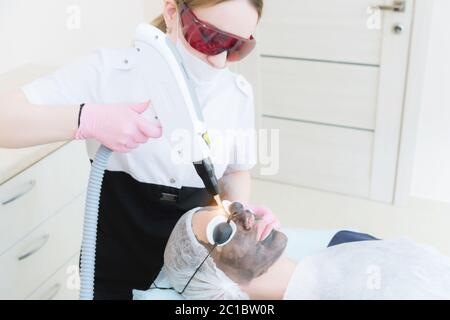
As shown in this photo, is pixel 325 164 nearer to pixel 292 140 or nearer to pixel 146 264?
pixel 292 140

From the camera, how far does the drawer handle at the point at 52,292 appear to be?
188cm

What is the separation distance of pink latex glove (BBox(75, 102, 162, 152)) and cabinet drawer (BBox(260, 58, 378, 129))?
5.66 feet

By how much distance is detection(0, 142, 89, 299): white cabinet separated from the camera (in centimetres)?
164

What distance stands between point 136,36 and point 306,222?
6.32ft

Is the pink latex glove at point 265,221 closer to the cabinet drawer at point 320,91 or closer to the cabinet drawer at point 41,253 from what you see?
the cabinet drawer at point 41,253

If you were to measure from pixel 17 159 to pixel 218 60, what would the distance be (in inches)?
30.3

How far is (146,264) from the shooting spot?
4.69 feet

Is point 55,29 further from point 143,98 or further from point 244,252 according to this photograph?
point 244,252

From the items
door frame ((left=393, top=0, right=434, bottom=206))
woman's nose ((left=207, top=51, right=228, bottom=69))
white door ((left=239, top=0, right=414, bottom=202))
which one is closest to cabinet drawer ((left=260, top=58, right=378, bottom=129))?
white door ((left=239, top=0, right=414, bottom=202))

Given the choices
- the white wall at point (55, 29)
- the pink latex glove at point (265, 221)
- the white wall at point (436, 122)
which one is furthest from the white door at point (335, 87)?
the pink latex glove at point (265, 221)

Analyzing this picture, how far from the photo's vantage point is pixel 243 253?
4.10ft

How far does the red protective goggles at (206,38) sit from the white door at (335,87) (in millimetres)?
1524

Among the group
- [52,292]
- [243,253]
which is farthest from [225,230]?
[52,292]

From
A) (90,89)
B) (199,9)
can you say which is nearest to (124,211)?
(90,89)
